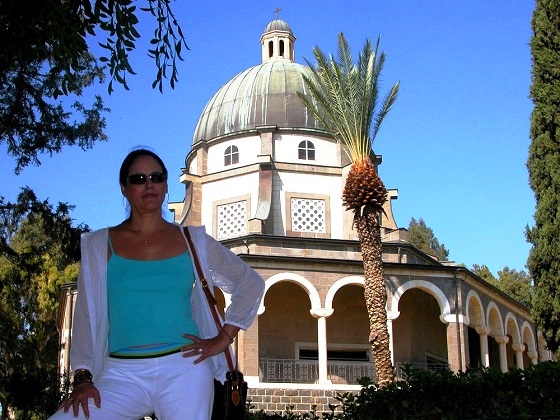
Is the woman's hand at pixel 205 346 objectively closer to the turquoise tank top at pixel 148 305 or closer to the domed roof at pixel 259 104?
the turquoise tank top at pixel 148 305

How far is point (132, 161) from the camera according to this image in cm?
316

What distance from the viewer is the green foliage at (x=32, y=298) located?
41.9ft

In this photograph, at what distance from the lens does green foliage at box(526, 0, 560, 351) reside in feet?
55.7

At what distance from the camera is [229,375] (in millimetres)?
2959

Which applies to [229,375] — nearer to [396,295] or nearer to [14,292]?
[396,295]

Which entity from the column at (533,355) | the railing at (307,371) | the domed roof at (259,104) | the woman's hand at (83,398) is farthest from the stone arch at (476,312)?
the woman's hand at (83,398)

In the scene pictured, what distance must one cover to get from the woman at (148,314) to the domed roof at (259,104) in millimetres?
25272

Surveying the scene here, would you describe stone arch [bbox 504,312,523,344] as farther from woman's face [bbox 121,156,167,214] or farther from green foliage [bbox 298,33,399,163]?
woman's face [bbox 121,156,167,214]

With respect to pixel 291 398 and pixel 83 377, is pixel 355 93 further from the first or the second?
pixel 83 377

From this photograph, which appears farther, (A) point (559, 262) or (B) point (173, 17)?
(A) point (559, 262)

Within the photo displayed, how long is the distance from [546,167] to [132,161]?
15413 mm

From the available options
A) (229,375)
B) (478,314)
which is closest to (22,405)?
(229,375)

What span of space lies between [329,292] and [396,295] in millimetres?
2022

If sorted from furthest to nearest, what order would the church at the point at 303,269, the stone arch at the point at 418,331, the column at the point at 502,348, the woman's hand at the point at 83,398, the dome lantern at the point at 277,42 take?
the dome lantern at the point at 277,42, the column at the point at 502,348, the stone arch at the point at 418,331, the church at the point at 303,269, the woman's hand at the point at 83,398
